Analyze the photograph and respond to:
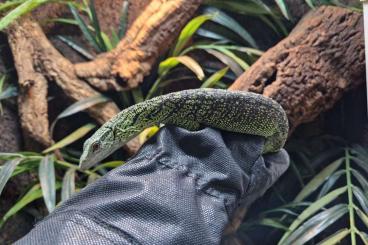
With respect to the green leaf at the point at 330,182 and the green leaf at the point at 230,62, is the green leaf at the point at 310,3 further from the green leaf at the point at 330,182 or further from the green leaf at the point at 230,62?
the green leaf at the point at 330,182

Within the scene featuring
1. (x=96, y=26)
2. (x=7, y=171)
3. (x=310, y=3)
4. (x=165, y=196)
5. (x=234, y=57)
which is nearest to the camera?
(x=165, y=196)

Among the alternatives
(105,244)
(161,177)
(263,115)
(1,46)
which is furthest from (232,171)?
(1,46)

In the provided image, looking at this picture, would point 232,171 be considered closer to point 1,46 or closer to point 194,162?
point 194,162

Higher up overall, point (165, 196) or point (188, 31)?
point (188, 31)

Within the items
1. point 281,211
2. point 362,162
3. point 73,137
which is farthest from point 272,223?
point 73,137

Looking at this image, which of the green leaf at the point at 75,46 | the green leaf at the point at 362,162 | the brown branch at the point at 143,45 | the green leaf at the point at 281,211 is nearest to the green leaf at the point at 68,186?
the brown branch at the point at 143,45

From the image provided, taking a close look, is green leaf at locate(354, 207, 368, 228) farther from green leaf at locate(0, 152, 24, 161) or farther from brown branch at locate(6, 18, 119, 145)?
green leaf at locate(0, 152, 24, 161)

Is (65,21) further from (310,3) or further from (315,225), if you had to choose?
(315,225)
